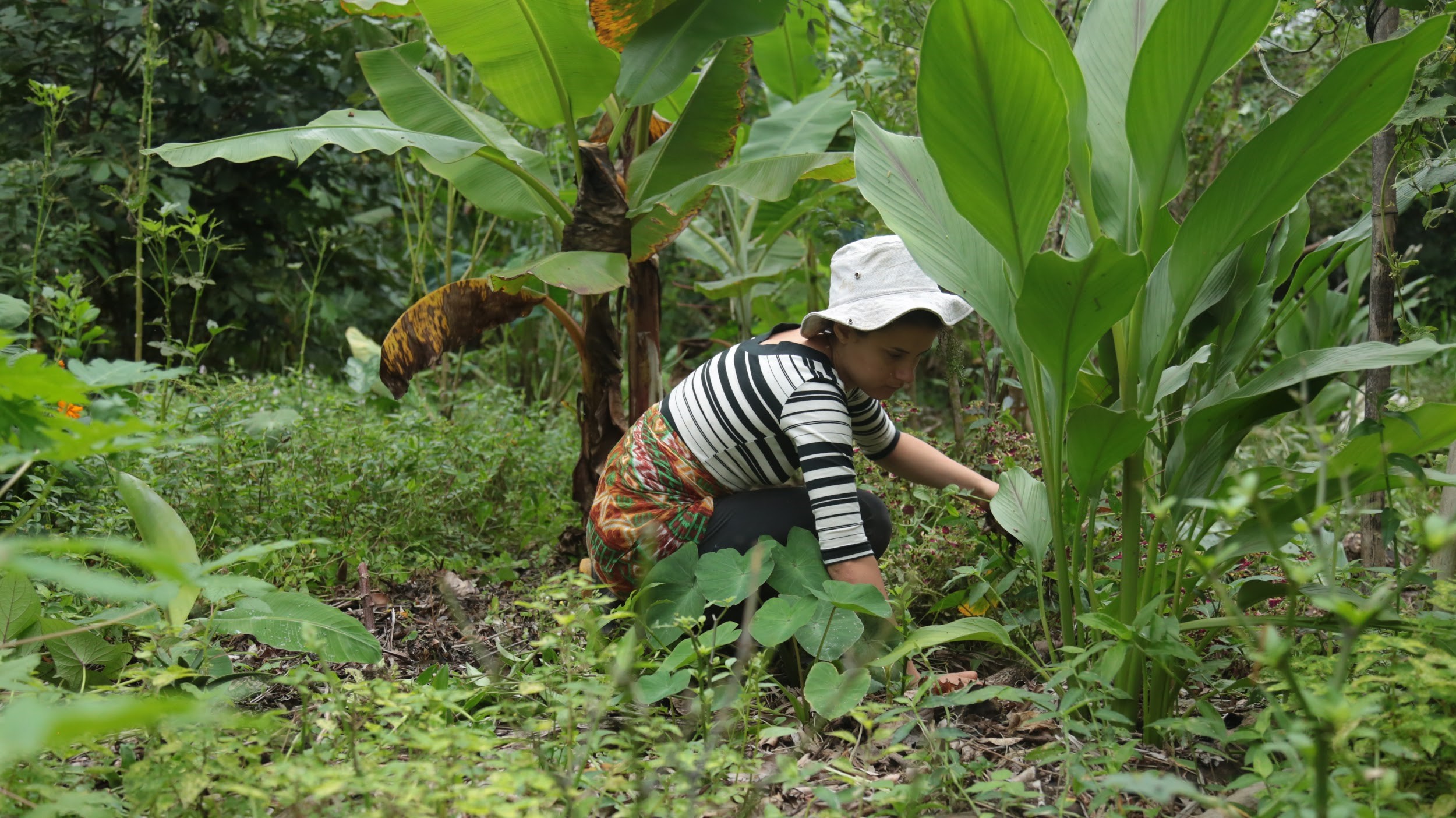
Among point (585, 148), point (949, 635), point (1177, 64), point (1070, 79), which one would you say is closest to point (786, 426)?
point (949, 635)

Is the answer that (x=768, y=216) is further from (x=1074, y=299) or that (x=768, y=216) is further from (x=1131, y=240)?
(x=1074, y=299)

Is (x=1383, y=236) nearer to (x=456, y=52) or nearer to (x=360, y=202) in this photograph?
(x=456, y=52)

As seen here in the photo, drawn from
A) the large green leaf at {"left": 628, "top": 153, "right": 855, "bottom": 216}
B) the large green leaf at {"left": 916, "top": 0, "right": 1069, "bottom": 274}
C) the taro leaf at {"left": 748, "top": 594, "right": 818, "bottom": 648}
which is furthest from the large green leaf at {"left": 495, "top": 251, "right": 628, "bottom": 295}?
the large green leaf at {"left": 916, "top": 0, "right": 1069, "bottom": 274}

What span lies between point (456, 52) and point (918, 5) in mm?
1523

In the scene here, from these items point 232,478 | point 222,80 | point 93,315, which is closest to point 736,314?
point 232,478

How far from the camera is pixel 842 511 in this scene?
206 centimetres

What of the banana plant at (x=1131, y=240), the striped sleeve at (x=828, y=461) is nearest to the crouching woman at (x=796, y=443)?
→ the striped sleeve at (x=828, y=461)

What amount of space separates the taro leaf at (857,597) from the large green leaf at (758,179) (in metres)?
1.26

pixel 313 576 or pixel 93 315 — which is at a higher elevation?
pixel 93 315

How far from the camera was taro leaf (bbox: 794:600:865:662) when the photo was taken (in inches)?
74.0

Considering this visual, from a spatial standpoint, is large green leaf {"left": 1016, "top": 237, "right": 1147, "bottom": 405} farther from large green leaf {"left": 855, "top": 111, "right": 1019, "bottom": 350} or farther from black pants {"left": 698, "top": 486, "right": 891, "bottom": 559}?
black pants {"left": 698, "top": 486, "right": 891, "bottom": 559}

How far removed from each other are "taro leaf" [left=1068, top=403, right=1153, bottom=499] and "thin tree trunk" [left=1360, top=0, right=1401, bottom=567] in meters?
0.63

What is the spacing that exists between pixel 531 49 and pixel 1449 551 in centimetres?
258

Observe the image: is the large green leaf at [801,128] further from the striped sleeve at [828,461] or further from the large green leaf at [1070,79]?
the large green leaf at [1070,79]
